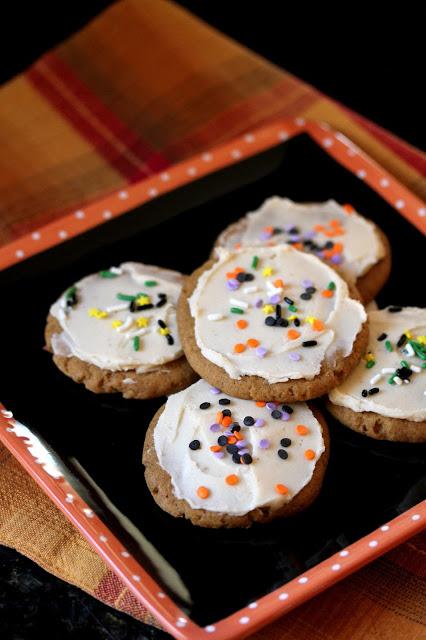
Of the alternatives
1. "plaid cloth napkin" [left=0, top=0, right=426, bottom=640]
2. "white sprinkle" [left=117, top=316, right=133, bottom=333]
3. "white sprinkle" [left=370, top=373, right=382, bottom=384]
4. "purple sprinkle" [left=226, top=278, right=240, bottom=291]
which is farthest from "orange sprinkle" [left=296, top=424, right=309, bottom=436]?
"plaid cloth napkin" [left=0, top=0, right=426, bottom=640]

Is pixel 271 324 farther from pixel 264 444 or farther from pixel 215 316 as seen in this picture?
pixel 264 444

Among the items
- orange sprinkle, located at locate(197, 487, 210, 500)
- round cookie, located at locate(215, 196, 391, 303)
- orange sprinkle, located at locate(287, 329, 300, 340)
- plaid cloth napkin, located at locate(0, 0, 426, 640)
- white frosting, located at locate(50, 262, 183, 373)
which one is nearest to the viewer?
orange sprinkle, located at locate(197, 487, 210, 500)

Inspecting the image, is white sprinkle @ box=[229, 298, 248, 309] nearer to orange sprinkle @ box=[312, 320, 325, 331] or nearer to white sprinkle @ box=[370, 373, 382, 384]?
orange sprinkle @ box=[312, 320, 325, 331]

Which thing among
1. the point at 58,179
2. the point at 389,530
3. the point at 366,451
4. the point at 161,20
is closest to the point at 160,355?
the point at 366,451

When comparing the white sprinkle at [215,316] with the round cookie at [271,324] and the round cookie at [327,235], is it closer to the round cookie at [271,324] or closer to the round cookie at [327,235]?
the round cookie at [271,324]

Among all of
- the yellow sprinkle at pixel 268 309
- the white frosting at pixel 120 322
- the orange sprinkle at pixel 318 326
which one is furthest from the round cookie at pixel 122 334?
the orange sprinkle at pixel 318 326

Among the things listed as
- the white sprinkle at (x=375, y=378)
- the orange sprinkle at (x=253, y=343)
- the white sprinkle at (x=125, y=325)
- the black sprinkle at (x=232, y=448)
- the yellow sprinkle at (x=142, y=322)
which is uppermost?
the white sprinkle at (x=125, y=325)

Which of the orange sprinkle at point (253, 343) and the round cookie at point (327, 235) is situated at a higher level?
the orange sprinkle at point (253, 343)
